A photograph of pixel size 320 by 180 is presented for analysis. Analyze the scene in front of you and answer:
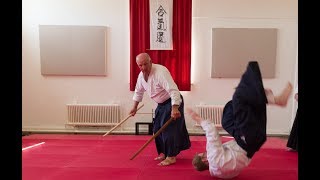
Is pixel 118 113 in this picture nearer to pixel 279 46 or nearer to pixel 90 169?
pixel 90 169

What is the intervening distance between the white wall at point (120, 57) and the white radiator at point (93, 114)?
0.47 ft

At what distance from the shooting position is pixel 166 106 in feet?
10.5

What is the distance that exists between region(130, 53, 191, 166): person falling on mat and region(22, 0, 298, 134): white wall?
7.19ft

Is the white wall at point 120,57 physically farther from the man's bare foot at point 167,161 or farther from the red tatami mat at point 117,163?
the man's bare foot at point 167,161

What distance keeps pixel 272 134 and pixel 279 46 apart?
5.72 feet

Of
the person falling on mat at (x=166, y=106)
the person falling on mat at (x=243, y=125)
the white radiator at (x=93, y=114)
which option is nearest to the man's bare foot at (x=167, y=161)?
the person falling on mat at (x=166, y=106)

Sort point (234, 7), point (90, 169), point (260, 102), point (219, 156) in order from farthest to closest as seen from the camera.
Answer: point (234, 7), point (90, 169), point (219, 156), point (260, 102)

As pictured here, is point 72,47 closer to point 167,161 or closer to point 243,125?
point 167,161

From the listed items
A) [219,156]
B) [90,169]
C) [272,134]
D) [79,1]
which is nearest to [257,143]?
[219,156]

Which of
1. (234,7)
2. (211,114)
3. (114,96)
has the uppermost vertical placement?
(234,7)

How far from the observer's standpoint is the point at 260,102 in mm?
2223

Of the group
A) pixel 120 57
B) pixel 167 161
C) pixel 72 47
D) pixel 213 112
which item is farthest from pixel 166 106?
pixel 72 47

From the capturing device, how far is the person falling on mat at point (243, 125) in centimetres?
224

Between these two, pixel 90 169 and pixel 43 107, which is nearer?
pixel 90 169
